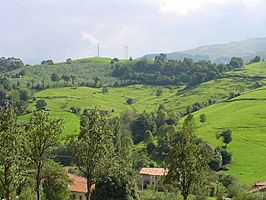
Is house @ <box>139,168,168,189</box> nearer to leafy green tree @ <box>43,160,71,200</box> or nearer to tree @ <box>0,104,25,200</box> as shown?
leafy green tree @ <box>43,160,71,200</box>

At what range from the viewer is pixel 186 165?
4388cm

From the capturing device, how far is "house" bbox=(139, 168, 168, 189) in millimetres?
110125

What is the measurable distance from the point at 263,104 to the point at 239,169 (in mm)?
60104

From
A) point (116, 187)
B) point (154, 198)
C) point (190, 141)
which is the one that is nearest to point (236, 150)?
point (154, 198)

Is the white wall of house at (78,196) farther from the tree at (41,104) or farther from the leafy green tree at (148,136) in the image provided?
the tree at (41,104)

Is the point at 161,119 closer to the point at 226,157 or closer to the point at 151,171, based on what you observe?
the point at 226,157

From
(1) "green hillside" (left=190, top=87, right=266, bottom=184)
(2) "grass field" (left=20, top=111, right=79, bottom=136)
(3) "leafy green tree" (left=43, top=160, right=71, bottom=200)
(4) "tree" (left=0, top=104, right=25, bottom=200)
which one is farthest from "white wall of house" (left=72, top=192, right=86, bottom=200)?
(2) "grass field" (left=20, top=111, right=79, bottom=136)

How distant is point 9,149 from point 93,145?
8302mm

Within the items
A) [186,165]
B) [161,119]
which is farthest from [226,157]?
[186,165]

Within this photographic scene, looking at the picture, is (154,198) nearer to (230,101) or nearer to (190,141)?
(190,141)

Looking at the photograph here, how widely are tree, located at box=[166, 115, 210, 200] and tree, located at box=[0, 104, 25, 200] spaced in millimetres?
13680

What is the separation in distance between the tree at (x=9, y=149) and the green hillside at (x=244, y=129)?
74374mm

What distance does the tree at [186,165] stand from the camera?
43.8 metres

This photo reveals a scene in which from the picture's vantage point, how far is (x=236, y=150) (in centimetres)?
12669
